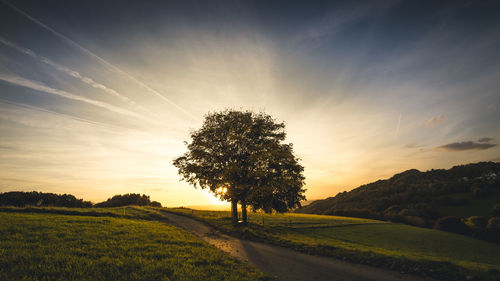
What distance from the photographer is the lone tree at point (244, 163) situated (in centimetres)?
2814

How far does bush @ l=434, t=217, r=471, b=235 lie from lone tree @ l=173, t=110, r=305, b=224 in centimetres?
7055

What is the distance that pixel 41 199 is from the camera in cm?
3984

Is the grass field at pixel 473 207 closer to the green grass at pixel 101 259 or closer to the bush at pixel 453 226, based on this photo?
the bush at pixel 453 226

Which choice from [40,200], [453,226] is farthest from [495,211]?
[40,200]

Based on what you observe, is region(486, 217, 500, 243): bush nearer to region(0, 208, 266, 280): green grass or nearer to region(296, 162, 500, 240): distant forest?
region(296, 162, 500, 240): distant forest

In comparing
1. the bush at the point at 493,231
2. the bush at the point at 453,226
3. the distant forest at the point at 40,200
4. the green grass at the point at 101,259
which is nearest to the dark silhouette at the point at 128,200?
the distant forest at the point at 40,200

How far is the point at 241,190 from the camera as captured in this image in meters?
28.8

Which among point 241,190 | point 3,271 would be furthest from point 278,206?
point 3,271

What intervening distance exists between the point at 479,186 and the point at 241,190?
148 m

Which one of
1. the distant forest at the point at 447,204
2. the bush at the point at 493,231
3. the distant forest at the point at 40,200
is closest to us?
the distant forest at the point at 40,200

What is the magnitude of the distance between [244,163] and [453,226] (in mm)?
81720

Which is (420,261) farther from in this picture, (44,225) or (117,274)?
(44,225)

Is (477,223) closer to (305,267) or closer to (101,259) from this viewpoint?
(305,267)

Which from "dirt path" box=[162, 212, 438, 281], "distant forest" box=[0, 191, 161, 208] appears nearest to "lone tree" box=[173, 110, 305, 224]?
"dirt path" box=[162, 212, 438, 281]
